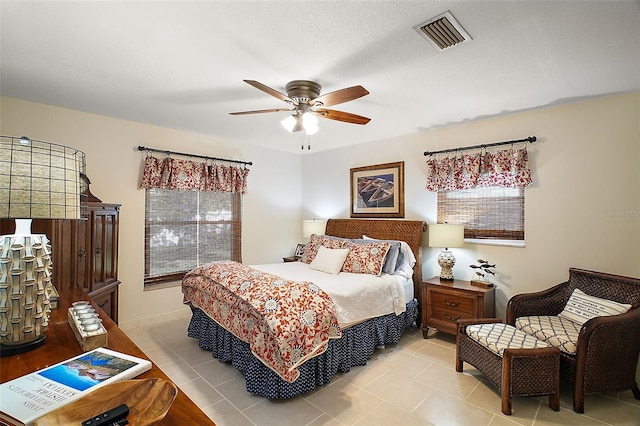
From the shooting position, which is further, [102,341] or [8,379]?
[102,341]

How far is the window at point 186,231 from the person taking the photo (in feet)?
13.2


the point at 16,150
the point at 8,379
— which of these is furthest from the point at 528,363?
the point at 16,150

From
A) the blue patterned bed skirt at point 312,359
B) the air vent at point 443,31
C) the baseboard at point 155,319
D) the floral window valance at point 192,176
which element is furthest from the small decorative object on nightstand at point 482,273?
the baseboard at point 155,319

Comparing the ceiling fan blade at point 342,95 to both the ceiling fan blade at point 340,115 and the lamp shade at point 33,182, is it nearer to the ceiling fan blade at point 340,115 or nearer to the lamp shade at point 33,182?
the ceiling fan blade at point 340,115

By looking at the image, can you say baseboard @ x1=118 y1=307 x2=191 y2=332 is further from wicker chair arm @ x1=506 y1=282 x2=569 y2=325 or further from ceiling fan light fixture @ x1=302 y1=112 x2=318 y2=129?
wicker chair arm @ x1=506 y1=282 x2=569 y2=325

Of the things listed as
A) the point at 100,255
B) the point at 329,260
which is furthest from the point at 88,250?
the point at 329,260

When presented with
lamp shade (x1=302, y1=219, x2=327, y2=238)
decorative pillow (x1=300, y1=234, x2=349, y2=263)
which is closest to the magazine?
decorative pillow (x1=300, y1=234, x2=349, y2=263)

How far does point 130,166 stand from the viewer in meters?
3.79

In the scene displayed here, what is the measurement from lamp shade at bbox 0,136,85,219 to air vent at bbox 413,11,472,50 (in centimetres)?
190

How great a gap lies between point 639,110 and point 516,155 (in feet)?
3.14

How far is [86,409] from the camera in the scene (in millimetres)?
800

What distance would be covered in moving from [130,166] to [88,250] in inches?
52.2

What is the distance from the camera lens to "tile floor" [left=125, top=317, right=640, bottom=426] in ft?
7.03

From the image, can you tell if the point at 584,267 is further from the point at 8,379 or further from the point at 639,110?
the point at 8,379
